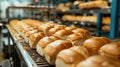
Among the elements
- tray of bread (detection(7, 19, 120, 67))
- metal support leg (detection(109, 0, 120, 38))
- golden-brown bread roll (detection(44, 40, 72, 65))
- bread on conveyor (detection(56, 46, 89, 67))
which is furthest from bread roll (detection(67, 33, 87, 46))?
metal support leg (detection(109, 0, 120, 38))

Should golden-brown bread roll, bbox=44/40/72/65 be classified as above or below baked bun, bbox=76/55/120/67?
below

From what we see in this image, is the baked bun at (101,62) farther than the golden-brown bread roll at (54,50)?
No

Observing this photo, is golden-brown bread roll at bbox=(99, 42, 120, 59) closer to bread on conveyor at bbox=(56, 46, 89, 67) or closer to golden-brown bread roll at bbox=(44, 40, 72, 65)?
bread on conveyor at bbox=(56, 46, 89, 67)

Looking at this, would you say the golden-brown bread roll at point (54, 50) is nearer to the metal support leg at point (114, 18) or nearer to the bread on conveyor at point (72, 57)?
the bread on conveyor at point (72, 57)

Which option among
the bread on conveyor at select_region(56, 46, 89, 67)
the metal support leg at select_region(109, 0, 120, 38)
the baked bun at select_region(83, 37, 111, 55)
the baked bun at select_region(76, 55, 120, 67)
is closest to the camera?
the baked bun at select_region(76, 55, 120, 67)

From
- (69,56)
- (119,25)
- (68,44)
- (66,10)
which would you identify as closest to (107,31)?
(119,25)

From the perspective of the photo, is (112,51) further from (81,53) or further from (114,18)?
(114,18)

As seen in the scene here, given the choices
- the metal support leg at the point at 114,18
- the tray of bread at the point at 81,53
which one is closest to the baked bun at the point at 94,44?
the tray of bread at the point at 81,53

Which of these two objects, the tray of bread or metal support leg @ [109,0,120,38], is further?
metal support leg @ [109,0,120,38]

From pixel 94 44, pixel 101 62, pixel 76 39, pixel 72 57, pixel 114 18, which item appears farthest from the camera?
pixel 114 18

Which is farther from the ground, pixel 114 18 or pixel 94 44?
pixel 94 44

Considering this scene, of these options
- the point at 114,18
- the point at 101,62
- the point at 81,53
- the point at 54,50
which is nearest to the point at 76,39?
the point at 54,50

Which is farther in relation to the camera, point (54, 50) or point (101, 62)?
point (54, 50)

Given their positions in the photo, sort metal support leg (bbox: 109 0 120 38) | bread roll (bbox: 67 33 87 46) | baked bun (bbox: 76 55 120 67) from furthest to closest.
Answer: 1. metal support leg (bbox: 109 0 120 38)
2. bread roll (bbox: 67 33 87 46)
3. baked bun (bbox: 76 55 120 67)
